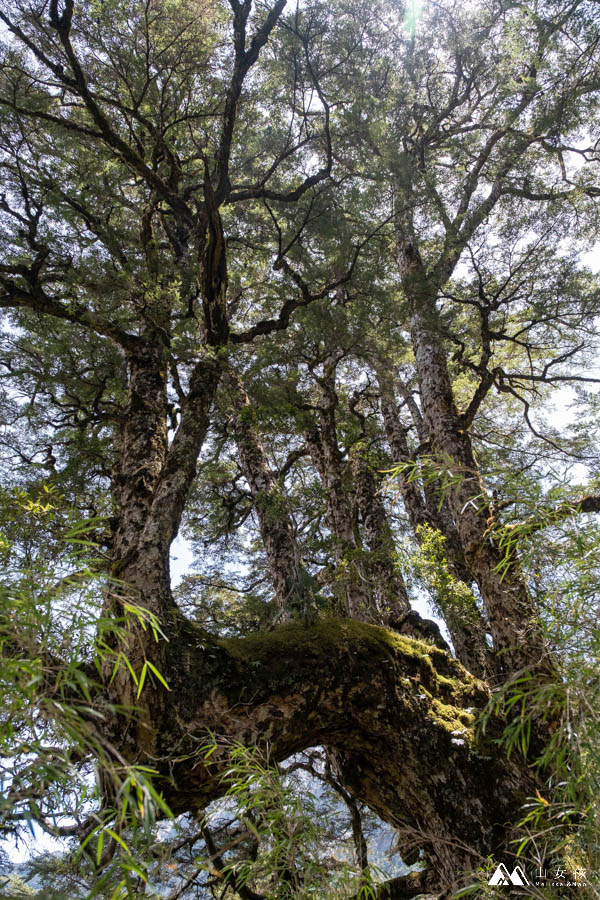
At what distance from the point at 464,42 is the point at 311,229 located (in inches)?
175

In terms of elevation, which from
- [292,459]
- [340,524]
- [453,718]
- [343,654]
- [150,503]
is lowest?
[453,718]

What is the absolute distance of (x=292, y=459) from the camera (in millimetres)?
7480

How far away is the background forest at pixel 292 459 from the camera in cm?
165

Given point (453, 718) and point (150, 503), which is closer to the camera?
point (453, 718)

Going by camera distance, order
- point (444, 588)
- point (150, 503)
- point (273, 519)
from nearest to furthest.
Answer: point (150, 503), point (444, 588), point (273, 519)

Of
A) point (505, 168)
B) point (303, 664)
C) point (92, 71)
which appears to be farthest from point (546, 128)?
point (303, 664)

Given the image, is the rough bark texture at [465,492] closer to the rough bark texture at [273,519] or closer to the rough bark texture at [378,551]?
the rough bark texture at [378,551]

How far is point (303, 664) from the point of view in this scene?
2826 millimetres

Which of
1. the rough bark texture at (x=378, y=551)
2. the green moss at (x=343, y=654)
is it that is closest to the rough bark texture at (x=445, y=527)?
the rough bark texture at (x=378, y=551)

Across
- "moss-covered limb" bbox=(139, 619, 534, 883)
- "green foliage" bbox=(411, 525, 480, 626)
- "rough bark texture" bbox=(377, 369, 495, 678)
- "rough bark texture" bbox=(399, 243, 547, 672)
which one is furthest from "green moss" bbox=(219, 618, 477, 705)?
"green foliage" bbox=(411, 525, 480, 626)

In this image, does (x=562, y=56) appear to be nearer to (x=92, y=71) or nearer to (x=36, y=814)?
(x=92, y=71)

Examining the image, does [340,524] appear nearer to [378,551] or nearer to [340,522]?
[340,522]

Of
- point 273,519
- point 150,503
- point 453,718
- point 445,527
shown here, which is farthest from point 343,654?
point 445,527

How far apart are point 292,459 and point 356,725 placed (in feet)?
15.9
